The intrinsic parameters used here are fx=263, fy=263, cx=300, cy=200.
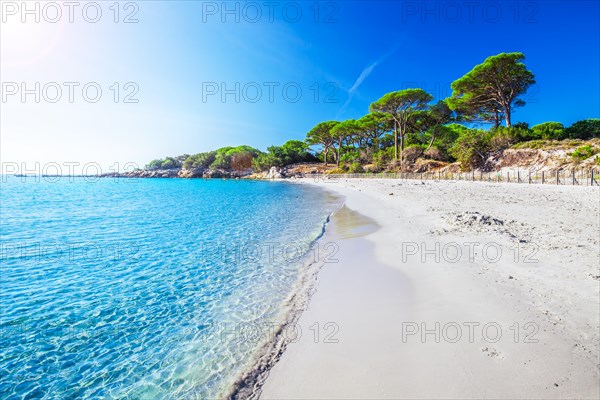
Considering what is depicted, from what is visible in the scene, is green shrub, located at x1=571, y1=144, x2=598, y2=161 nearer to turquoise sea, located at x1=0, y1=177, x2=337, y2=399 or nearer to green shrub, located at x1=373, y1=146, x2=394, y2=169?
turquoise sea, located at x1=0, y1=177, x2=337, y2=399

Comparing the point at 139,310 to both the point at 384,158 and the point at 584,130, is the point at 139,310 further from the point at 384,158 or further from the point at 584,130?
the point at 384,158

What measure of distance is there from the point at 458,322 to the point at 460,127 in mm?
73080

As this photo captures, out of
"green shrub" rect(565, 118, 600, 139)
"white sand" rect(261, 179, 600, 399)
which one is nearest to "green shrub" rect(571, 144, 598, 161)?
"green shrub" rect(565, 118, 600, 139)

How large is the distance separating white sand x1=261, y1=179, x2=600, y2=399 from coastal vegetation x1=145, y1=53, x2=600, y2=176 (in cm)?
2617

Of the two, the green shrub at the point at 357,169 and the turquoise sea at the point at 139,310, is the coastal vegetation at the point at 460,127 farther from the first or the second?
the turquoise sea at the point at 139,310

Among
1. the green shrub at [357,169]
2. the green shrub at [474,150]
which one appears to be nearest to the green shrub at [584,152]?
the green shrub at [474,150]

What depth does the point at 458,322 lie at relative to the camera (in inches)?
171

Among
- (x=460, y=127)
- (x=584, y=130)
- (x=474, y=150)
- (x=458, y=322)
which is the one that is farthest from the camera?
(x=460, y=127)

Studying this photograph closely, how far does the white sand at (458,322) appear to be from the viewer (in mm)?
3180

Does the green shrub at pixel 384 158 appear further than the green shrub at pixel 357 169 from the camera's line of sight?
No

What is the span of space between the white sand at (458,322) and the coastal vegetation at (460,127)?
26.2 metres

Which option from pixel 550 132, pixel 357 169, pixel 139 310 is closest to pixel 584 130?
pixel 550 132

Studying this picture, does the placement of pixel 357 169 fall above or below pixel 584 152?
above

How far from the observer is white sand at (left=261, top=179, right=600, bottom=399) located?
3.18 m
